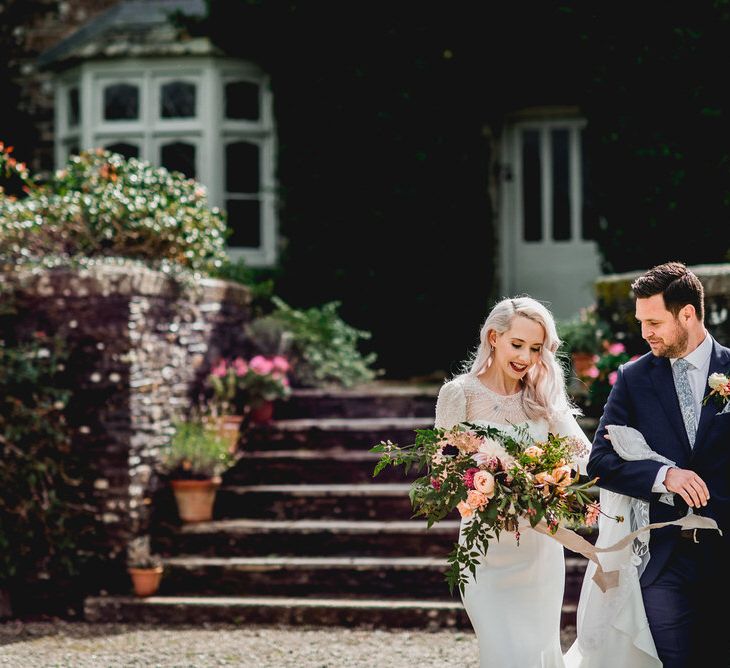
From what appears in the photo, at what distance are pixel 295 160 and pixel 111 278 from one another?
437cm

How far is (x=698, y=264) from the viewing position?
400 inches

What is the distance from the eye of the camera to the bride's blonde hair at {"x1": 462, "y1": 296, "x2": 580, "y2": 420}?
4.48 meters

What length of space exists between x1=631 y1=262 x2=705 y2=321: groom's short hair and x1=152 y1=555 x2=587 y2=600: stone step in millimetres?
3349

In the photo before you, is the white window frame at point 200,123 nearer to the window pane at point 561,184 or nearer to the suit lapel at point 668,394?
the window pane at point 561,184

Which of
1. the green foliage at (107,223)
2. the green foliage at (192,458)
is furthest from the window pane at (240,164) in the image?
the green foliage at (192,458)

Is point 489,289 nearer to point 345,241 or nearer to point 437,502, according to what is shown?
point 345,241

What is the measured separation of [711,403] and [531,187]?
857 cm

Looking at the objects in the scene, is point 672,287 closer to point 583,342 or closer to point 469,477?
point 469,477

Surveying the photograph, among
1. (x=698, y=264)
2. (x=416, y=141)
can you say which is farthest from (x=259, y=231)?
(x=698, y=264)

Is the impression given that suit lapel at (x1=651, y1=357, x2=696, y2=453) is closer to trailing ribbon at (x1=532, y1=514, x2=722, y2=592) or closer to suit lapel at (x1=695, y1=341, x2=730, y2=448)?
suit lapel at (x1=695, y1=341, x2=730, y2=448)

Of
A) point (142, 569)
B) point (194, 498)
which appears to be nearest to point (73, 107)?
point (194, 498)

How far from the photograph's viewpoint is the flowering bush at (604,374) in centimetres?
804

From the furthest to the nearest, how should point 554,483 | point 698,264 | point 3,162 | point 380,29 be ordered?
point 380,29 < point 698,264 < point 3,162 < point 554,483

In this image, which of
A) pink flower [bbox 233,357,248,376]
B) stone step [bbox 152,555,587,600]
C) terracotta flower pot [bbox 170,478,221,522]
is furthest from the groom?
pink flower [bbox 233,357,248,376]
